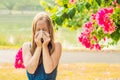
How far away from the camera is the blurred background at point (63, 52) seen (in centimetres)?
774

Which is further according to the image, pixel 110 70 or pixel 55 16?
pixel 110 70

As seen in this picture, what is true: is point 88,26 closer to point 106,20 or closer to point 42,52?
point 106,20

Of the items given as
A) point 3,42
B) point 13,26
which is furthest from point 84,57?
point 13,26

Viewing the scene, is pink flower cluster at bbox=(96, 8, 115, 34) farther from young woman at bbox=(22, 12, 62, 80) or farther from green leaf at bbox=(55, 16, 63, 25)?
young woman at bbox=(22, 12, 62, 80)

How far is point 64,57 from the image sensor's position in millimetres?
10430

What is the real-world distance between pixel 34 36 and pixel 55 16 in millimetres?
711

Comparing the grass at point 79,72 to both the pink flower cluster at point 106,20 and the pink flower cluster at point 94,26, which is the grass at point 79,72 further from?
the pink flower cluster at point 106,20

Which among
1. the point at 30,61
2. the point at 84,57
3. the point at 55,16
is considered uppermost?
the point at 55,16

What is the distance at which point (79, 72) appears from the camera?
26.8ft

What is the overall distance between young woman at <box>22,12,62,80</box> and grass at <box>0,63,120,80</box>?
4337mm

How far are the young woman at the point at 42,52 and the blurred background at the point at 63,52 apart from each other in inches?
27.3

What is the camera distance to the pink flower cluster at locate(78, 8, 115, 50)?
3338mm

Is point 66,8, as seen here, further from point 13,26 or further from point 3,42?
point 13,26

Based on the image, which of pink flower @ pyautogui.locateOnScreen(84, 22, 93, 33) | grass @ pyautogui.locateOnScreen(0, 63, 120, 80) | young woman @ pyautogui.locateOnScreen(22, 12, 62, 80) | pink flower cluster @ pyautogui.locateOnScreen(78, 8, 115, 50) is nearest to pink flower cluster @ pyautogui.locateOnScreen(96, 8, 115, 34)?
pink flower cluster @ pyautogui.locateOnScreen(78, 8, 115, 50)
